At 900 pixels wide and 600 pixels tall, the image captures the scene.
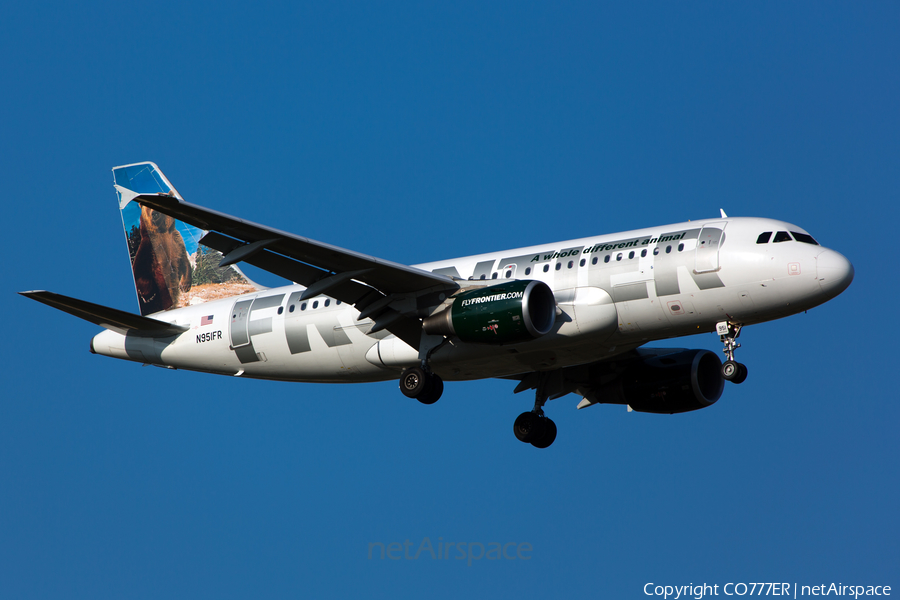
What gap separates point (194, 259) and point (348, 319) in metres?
9.33

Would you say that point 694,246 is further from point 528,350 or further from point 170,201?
point 170,201

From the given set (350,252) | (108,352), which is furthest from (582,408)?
(108,352)

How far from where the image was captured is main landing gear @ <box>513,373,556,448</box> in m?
33.2

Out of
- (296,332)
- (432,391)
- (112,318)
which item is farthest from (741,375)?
(112,318)

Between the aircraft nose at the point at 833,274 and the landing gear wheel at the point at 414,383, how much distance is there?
10778 mm

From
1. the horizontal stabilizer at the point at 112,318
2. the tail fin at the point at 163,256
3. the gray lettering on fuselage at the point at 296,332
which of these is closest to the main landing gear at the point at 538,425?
the gray lettering on fuselage at the point at 296,332

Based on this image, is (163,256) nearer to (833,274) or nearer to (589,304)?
(589,304)

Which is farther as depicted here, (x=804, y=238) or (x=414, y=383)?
(x=414, y=383)

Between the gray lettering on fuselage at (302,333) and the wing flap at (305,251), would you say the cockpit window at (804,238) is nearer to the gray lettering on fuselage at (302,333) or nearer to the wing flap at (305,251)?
the wing flap at (305,251)

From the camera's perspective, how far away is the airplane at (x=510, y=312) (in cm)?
2617

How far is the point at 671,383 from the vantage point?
3212 cm

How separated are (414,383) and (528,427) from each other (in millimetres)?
5897

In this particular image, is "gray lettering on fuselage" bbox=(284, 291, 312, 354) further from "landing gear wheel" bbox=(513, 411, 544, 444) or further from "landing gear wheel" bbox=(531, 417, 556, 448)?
"landing gear wheel" bbox=(531, 417, 556, 448)

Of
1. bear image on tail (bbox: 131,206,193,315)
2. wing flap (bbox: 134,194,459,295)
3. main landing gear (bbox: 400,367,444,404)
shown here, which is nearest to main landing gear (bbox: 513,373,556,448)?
main landing gear (bbox: 400,367,444,404)
